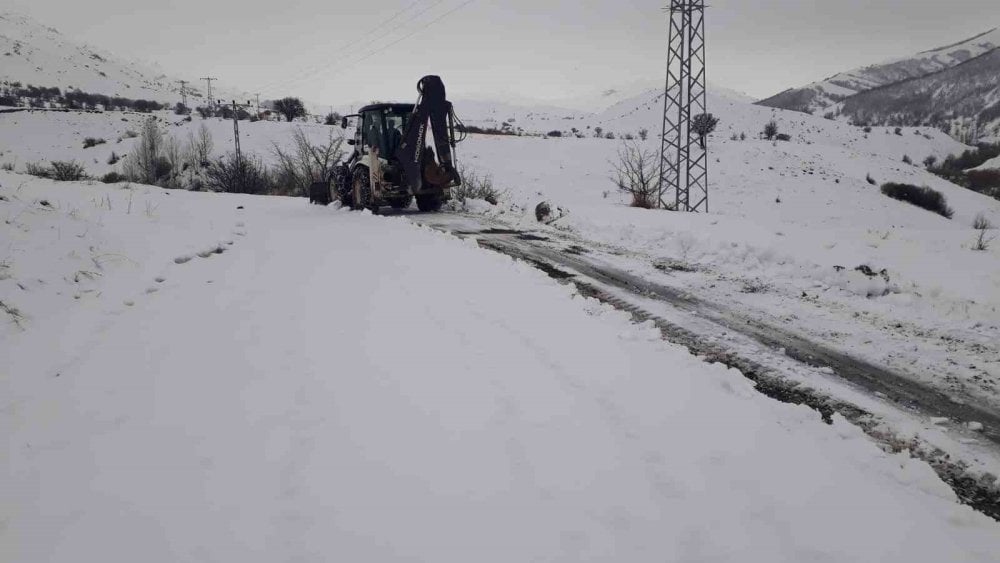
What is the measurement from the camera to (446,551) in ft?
6.50

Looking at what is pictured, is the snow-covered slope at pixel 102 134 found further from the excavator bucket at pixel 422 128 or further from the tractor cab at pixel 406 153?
the excavator bucket at pixel 422 128

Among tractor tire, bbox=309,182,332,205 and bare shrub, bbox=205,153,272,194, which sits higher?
bare shrub, bbox=205,153,272,194

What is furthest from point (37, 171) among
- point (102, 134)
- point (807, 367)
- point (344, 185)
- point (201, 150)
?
point (807, 367)

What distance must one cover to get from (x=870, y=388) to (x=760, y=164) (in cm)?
3414

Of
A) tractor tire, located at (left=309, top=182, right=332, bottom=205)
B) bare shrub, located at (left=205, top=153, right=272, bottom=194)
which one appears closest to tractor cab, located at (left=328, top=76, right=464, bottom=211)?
tractor tire, located at (left=309, top=182, right=332, bottom=205)

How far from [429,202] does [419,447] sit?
11745mm

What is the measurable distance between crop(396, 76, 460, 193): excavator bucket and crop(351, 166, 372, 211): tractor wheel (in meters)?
1.30

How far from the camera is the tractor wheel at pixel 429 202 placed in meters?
13.8

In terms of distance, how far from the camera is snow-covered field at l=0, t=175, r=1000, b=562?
206 cm

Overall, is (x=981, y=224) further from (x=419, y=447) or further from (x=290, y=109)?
(x=290, y=109)

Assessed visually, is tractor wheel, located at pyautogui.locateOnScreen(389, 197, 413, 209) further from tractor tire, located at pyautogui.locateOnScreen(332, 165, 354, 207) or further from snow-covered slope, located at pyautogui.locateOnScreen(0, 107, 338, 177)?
snow-covered slope, located at pyautogui.locateOnScreen(0, 107, 338, 177)

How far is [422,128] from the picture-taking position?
12281 millimetres

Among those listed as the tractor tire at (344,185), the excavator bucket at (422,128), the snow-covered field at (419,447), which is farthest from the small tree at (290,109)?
the snow-covered field at (419,447)

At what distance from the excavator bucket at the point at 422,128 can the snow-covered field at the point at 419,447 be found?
7.89 metres
